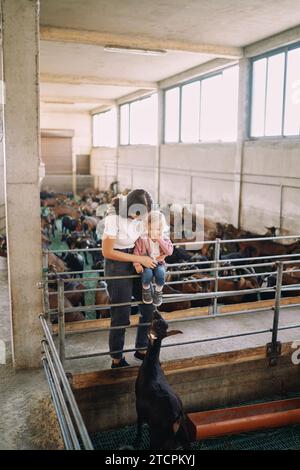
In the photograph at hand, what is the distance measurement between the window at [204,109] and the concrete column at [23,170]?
952 centimetres

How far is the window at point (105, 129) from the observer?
2547 cm

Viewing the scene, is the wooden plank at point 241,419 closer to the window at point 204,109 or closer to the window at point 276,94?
the window at point 276,94

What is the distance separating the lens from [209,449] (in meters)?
4.50

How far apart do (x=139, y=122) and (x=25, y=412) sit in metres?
19.0

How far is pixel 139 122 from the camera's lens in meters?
21.6

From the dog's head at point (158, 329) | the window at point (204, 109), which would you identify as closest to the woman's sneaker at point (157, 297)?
the dog's head at point (158, 329)

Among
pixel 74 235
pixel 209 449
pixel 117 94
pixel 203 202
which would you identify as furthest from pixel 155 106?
pixel 209 449

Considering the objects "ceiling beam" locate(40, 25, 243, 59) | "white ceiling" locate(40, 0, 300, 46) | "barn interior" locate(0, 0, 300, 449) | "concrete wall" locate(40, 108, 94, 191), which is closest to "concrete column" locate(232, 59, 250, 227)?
"barn interior" locate(0, 0, 300, 449)

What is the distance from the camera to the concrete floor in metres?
3.44

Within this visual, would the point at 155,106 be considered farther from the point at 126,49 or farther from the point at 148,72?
the point at 126,49

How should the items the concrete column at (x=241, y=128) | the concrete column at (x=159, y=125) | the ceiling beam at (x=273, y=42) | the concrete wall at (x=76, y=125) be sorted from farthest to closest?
1. the concrete wall at (x=76, y=125)
2. the concrete column at (x=159, y=125)
3. the concrete column at (x=241, y=128)
4. the ceiling beam at (x=273, y=42)

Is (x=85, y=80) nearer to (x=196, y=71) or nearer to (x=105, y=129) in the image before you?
(x=196, y=71)

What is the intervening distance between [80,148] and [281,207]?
2024 centimetres

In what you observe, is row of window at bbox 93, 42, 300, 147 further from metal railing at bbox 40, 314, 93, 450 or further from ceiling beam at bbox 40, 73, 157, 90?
metal railing at bbox 40, 314, 93, 450
